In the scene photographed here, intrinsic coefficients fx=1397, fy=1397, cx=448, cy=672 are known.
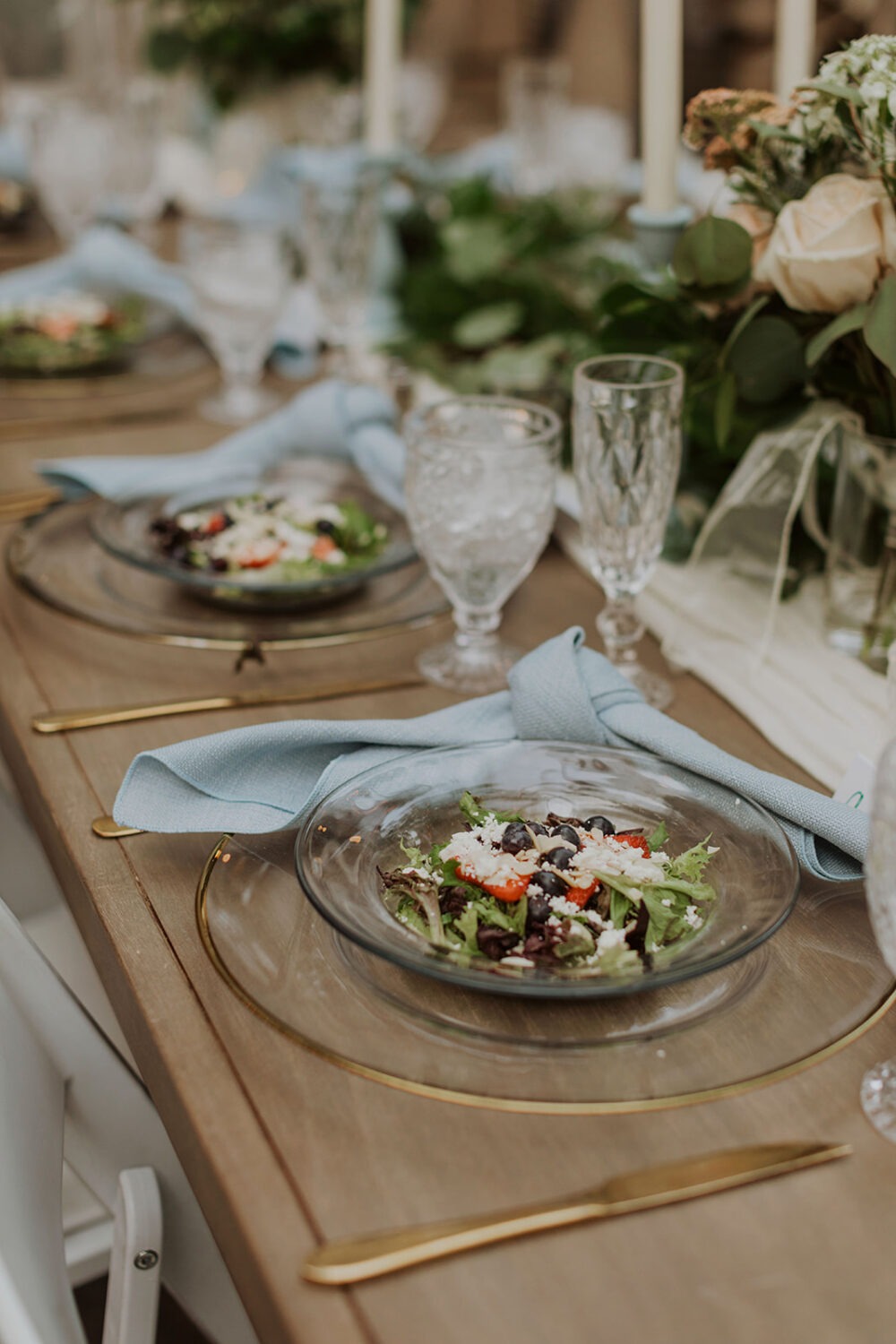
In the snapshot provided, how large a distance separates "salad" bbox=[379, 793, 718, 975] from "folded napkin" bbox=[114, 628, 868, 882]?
8 centimetres

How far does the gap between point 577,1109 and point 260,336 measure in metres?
1.29

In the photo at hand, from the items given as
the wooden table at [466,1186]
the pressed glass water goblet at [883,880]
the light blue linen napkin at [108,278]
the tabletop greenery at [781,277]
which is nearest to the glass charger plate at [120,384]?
the light blue linen napkin at [108,278]

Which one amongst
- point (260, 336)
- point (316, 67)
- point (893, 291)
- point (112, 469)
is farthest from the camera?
point (316, 67)

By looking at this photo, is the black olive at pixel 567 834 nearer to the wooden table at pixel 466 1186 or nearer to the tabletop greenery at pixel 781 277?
the wooden table at pixel 466 1186

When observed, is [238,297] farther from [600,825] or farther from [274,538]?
[600,825]

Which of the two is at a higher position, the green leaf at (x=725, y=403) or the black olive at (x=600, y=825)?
the green leaf at (x=725, y=403)

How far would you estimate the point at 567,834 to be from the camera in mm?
791

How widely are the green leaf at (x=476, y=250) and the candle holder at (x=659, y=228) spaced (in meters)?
0.52

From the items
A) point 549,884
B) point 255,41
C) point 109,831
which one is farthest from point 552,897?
point 255,41

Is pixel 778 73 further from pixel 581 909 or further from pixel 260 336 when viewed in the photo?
pixel 581 909

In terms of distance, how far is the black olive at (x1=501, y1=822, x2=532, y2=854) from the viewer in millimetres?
779

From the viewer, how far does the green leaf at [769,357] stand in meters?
1.08

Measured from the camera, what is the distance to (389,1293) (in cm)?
57

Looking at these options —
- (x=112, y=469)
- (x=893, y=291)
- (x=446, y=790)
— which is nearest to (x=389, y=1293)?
(x=446, y=790)
